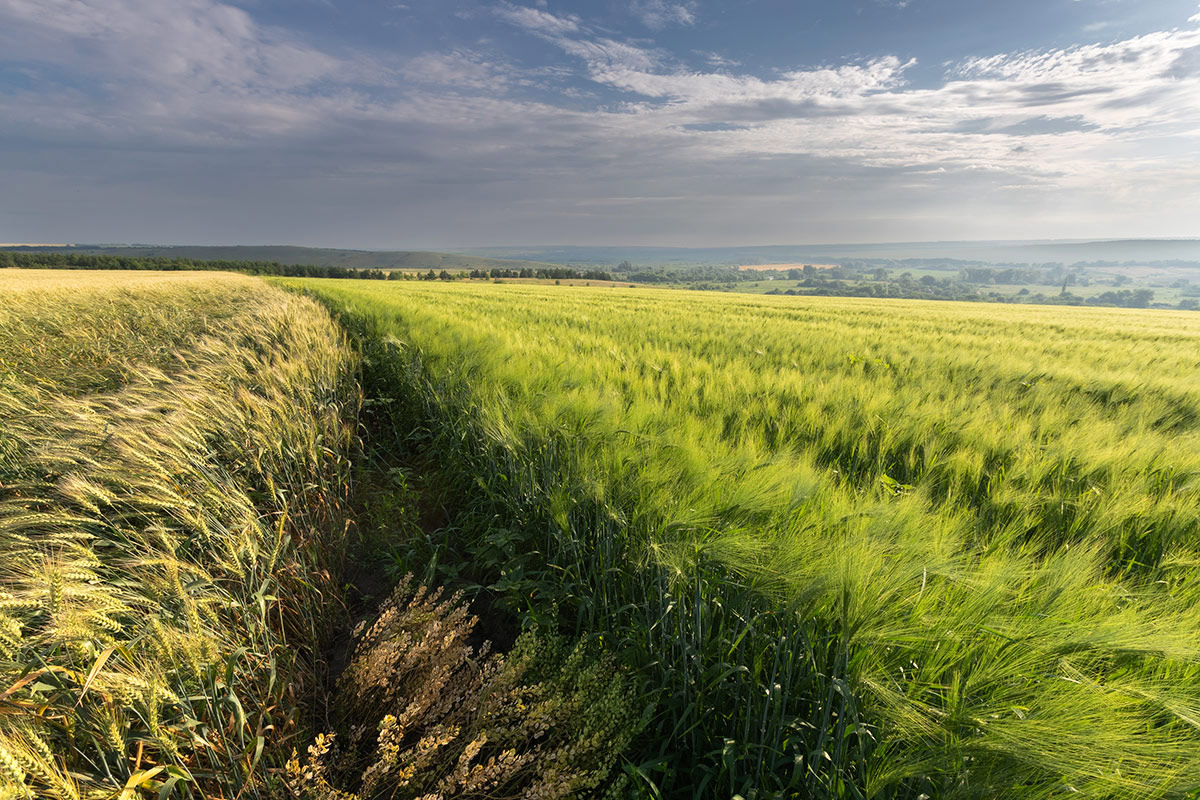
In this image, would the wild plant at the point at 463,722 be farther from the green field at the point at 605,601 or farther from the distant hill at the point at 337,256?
the distant hill at the point at 337,256

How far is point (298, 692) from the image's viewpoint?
67.7 inches

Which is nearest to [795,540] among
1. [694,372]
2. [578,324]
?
[694,372]

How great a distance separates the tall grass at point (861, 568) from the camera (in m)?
1.02

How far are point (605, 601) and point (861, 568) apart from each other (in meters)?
0.87

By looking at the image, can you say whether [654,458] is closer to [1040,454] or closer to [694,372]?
[1040,454]

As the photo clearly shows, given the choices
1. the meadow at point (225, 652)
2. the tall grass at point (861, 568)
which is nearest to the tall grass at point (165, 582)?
the meadow at point (225, 652)

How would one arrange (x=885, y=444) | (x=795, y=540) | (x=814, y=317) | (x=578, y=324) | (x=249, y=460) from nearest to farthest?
(x=795, y=540)
(x=249, y=460)
(x=885, y=444)
(x=578, y=324)
(x=814, y=317)

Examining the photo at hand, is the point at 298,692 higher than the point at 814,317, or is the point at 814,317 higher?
the point at 814,317

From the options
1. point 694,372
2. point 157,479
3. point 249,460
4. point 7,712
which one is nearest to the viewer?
point 7,712

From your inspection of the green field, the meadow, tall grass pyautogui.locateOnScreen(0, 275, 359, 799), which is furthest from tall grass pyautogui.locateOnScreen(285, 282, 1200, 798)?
tall grass pyautogui.locateOnScreen(0, 275, 359, 799)

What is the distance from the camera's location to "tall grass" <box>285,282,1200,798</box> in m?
1.02

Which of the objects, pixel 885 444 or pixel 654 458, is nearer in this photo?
pixel 654 458

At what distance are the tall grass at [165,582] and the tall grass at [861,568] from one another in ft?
2.84

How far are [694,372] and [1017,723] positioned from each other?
3484mm
